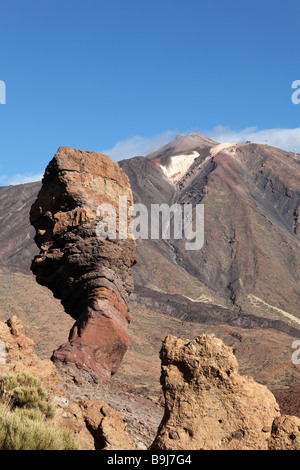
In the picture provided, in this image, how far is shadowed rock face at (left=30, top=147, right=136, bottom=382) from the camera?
525 inches

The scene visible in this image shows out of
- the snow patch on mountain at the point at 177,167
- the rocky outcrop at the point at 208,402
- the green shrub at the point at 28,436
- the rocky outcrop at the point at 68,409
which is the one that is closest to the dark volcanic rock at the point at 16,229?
the snow patch on mountain at the point at 177,167

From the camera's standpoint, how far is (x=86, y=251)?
46.5 ft

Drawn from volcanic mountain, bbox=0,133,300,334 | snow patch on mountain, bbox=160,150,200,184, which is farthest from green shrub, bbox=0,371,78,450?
snow patch on mountain, bbox=160,150,200,184

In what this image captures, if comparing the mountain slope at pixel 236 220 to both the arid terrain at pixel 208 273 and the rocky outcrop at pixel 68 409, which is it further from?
the rocky outcrop at pixel 68 409

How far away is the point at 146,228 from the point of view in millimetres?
85188

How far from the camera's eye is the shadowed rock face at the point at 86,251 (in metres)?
13.3

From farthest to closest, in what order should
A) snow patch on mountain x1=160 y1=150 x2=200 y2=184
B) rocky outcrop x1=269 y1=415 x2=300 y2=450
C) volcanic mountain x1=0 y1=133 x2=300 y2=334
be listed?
snow patch on mountain x1=160 y1=150 x2=200 y2=184, volcanic mountain x1=0 y1=133 x2=300 y2=334, rocky outcrop x1=269 y1=415 x2=300 y2=450

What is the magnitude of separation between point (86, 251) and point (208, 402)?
322 inches

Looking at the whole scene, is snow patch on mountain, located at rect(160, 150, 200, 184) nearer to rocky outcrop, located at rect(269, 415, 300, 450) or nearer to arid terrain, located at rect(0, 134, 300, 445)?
arid terrain, located at rect(0, 134, 300, 445)

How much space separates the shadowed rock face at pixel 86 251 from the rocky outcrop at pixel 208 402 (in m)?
6.47

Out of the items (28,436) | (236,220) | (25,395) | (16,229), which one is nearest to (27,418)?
(28,436)

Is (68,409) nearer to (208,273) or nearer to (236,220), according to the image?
(208,273)

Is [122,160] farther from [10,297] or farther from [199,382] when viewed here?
[199,382]

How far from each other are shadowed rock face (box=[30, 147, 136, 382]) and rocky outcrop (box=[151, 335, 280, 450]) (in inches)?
255
